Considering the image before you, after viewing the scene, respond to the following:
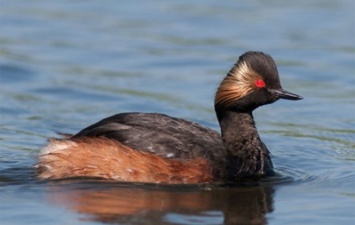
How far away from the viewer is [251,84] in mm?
12172

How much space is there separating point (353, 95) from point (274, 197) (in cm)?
524

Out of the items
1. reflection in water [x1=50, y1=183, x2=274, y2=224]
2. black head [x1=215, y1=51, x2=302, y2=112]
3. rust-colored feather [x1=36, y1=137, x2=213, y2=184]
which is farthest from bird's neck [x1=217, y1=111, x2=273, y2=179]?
rust-colored feather [x1=36, y1=137, x2=213, y2=184]

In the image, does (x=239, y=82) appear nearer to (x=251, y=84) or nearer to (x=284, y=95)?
(x=251, y=84)

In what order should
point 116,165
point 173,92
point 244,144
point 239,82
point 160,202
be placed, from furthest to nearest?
1. point 173,92
2. point 244,144
3. point 239,82
4. point 116,165
5. point 160,202

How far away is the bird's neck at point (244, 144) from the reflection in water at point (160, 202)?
355 mm

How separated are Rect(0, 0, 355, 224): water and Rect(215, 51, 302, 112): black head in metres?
0.87

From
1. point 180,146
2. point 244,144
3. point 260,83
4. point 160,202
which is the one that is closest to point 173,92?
point 244,144

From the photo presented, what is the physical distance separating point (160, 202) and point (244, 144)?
1.56 meters

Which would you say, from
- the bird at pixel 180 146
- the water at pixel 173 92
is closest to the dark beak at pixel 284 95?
the bird at pixel 180 146

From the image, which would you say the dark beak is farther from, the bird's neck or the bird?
the bird's neck

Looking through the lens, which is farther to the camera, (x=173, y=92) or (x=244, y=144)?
(x=173, y=92)

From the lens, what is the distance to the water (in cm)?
1112

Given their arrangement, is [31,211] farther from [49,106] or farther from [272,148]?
[49,106]

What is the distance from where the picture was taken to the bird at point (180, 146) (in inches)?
466
